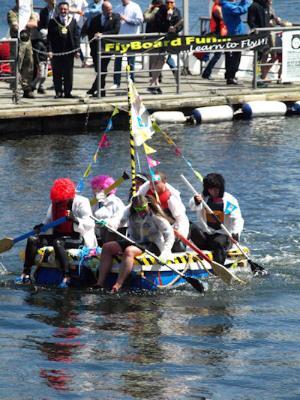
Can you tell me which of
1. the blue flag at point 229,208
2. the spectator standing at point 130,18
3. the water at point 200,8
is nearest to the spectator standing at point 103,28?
the spectator standing at point 130,18

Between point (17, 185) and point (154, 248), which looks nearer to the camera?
point (154, 248)

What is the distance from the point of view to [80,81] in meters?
31.4

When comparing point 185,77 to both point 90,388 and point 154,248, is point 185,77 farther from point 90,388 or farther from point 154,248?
point 90,388

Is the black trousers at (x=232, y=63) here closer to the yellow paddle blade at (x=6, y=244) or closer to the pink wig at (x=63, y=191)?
the yellow paddle blade at (x=6, y=244)

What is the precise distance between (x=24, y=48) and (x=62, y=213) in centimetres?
1067

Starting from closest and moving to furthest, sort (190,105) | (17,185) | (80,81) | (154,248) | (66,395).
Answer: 1. (66,395)
2. (154,248)
3. (17,185)
4. (190,105)
5. (80,81)

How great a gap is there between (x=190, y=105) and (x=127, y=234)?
11805 millimetres

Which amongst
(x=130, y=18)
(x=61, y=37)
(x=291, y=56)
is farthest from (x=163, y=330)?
(x=291, y=56)

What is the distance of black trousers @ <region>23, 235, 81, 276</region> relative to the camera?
17672 millimetres

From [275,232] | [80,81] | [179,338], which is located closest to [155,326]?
[179,338]

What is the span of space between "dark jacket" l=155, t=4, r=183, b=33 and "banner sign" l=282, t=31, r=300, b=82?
2.65 meters

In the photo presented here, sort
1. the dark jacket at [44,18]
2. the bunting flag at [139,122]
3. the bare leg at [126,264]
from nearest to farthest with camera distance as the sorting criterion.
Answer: the bare leg at [126,264] → the bunting flag at [139,122] → the dark jacket at [44,18]

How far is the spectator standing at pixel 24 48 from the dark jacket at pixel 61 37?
50 cm

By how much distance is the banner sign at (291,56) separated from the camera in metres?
30.5
